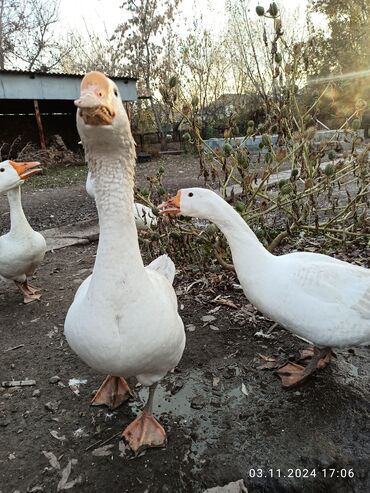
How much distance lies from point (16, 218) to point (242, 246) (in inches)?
91.9

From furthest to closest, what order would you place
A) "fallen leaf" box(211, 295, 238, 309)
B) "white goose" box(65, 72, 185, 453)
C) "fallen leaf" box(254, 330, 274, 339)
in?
"fallen leaf" box(211, 295, 238, 309), "fallen leaf" box(254, 330, 274, 339), "white goose" box(65, 72, 185, 453)

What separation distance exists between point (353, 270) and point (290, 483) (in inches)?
45.8

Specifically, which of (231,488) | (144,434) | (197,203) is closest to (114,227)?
(197,203)

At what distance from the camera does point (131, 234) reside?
1884 mm

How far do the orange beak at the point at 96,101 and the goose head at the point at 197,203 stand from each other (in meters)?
1.01

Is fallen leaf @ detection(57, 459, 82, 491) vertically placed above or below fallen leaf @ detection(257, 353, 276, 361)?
below

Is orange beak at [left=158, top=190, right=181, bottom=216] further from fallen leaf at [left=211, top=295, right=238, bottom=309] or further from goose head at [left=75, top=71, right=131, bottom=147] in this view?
fallen leaf at [left=211, top=295, right=238, bottom=309]

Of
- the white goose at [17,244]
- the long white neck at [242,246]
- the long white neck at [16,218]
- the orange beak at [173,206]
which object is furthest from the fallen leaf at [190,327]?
the long white neck at [16,218]

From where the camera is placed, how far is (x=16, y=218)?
3715 mm

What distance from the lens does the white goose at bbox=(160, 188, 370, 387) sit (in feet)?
6.94

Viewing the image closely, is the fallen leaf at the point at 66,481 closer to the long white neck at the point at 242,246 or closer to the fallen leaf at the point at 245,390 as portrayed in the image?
the fallen leaf at the point at 245,390

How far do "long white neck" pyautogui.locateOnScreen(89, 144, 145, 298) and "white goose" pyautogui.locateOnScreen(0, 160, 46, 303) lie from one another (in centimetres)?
201

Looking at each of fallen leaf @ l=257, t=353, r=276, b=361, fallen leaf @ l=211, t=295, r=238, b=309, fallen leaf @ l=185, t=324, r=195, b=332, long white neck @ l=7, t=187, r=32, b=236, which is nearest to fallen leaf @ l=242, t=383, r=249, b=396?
fallen leaf @ l=257, t=353, r=276, b=361

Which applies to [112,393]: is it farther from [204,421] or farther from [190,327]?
[190,327]
